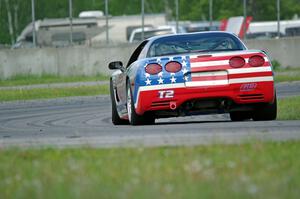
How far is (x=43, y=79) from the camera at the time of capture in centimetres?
3628

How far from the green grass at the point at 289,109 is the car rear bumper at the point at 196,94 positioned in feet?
5.65

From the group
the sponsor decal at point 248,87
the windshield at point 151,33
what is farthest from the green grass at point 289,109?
the windshield at point 151,33

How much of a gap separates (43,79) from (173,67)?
22.8m

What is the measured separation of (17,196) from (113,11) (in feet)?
217

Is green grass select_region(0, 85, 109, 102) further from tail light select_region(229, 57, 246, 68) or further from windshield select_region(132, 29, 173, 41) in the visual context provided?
windshield select_region(132, 29, 173, 41)

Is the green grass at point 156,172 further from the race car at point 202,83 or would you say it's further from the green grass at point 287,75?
the green grass at point 287,75

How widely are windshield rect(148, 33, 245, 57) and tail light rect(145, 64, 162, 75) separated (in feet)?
2.98

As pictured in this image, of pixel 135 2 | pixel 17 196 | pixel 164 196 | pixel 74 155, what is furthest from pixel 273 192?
pixel 135 2

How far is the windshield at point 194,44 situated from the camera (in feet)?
48.7

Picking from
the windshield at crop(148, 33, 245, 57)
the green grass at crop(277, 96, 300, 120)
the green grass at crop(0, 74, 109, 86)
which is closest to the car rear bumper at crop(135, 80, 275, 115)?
the windshield at crop(148, 33, 245, 57)

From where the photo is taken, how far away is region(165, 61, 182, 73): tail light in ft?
45.1

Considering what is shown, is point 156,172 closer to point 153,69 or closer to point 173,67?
point 173,67

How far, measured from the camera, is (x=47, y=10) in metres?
51.4

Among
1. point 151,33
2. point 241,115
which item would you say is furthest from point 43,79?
point 241,115
